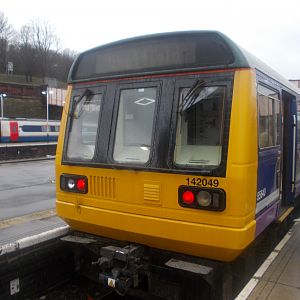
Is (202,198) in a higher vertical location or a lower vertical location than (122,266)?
higher

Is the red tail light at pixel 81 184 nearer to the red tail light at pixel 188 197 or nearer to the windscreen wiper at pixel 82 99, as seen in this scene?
the windscreen wiper at pixel 82 99

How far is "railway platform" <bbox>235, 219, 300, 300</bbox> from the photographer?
3.92 m

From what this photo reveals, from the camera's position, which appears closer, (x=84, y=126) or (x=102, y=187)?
(x=102, y=187)

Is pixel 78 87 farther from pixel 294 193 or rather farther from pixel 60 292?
pixel 294 193

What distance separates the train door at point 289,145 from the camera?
617 cm

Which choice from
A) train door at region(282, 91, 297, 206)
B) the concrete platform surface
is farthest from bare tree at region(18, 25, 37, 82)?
train door at region(282, 91, 297, 206)

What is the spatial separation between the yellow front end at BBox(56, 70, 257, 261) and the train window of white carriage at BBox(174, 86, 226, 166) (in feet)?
0.50

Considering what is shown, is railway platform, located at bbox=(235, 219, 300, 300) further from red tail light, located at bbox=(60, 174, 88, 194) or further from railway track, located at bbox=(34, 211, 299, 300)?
red tail light, located at bbox=(60, 174, 88, 194)

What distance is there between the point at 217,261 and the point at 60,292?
235 centimetres

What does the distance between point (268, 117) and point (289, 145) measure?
5.71 ft

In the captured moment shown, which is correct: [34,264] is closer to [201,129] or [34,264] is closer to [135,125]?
[135,125]

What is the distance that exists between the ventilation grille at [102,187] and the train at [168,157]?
11 millimetres

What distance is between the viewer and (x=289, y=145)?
6195mm

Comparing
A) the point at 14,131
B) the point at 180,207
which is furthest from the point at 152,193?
the point at 14,131
